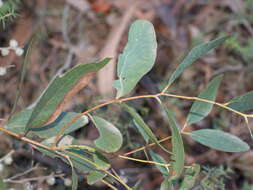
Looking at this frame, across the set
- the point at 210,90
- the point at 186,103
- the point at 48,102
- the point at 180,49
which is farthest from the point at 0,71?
the point at 180,49

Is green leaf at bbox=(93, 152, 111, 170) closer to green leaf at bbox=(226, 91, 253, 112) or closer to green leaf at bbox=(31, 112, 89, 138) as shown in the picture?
green leaf at bbox=(31, 112, 89, 138)

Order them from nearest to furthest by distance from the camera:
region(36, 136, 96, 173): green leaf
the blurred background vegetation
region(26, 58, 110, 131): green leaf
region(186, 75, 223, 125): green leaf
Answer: region(26, 58, 110, 131): green leaf → region(36, 136, 96, 173): green leaf → region(186, 75, 223, 125): green leaf → the blurred background vegetation

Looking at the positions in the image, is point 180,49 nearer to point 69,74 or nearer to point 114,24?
point 114,24

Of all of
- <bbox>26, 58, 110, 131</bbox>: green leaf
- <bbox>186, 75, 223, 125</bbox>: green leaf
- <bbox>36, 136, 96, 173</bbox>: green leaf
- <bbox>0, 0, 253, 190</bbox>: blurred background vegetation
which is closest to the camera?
<bbox>26, 58, 110, 131</bbox>: green leaf

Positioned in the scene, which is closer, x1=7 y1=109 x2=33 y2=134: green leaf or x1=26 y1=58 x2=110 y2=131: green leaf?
x1=26 y1=58 x2=110 y2=131: green leaf

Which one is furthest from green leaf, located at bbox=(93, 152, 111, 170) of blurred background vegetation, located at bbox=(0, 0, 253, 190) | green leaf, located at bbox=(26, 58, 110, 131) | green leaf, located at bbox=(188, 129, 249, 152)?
blurred background vegetation, located at bbox=(0, 0, 253, 190)

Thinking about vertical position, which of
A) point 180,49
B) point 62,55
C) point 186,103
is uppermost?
point 62,55
